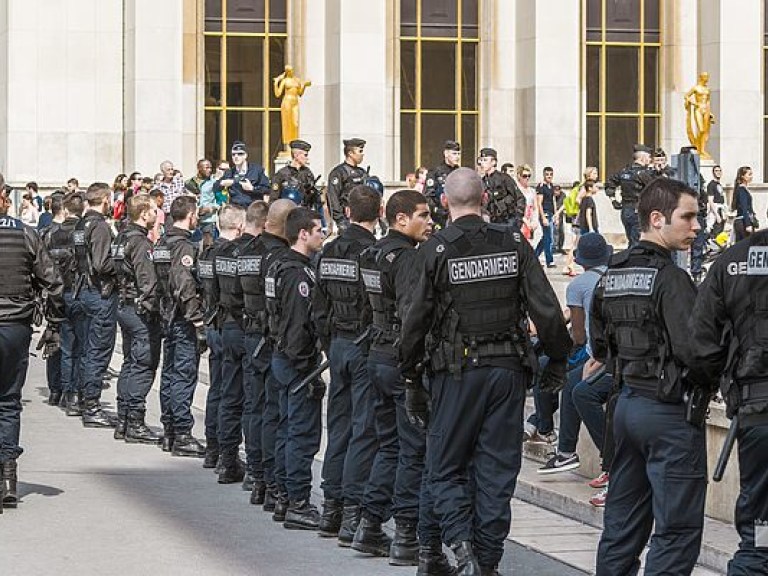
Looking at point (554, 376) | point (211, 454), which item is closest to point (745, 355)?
point (554, 376)

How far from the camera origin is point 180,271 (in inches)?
604

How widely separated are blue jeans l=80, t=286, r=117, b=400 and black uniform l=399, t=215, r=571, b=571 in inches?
342

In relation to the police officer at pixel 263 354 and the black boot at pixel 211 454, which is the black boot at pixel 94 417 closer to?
the black boot at pixel 211 454

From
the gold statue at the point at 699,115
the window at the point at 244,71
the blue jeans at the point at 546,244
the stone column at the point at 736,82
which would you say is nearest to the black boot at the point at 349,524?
the blue jeans at the point at 546,244

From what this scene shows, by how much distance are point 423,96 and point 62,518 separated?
28.8 meters

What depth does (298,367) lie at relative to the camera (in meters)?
11.8

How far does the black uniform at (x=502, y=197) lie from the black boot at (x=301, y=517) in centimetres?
1199

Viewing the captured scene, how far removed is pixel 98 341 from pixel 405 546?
25.5 ft

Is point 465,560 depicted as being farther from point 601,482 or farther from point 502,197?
point 502,197

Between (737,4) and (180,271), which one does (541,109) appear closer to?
(737,4)

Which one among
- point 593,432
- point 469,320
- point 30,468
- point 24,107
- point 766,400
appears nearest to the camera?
point 766,400

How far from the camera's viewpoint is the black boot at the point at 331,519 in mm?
11523

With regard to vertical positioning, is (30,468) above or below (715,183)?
below

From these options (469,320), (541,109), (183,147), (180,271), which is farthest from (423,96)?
(469,320)
